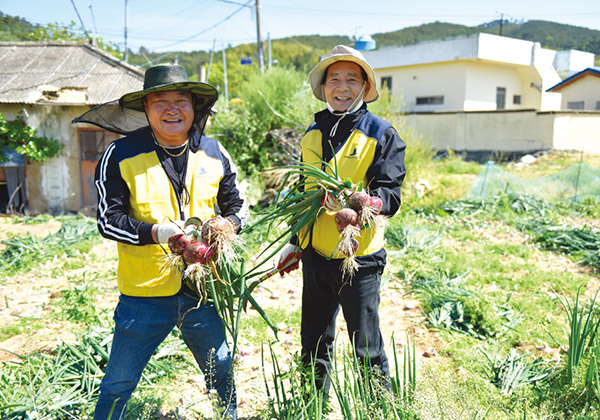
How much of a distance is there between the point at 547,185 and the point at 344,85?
7875mm

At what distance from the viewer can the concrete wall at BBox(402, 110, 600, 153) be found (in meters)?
15.5

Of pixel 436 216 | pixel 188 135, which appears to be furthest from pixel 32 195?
pixel 188 135

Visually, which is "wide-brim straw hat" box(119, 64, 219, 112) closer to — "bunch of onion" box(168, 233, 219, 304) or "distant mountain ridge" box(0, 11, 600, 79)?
"bunch of onion" box(168, 233, 219, 304)

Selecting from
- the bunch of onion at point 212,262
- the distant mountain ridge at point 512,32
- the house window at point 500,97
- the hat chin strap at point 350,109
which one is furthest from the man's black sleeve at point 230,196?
the distant mountain ridge at point 512,32

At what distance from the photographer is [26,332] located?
358 cm

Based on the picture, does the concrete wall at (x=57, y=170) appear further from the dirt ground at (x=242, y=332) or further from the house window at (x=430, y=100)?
the house window at (x=430, y=100)

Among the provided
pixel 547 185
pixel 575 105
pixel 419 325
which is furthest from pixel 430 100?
pixel 419 325

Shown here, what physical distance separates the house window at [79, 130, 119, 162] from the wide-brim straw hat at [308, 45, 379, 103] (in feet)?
26.0

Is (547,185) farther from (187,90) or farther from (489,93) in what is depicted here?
(489,93)

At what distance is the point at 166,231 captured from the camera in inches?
74.1

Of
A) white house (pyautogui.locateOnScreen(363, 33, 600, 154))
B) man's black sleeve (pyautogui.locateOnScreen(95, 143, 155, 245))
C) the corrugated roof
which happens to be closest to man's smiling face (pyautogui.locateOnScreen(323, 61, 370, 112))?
man's black sleeve (pyautogui.locateOnScreen(95, 143, 155, 245))

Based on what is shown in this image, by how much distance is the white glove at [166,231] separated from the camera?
188 cm

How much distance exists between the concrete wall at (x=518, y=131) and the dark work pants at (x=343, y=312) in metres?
13.1

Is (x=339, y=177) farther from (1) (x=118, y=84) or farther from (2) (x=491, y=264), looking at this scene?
(1) (x=118, y=84)
